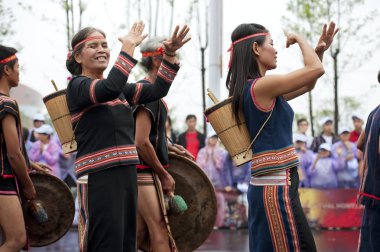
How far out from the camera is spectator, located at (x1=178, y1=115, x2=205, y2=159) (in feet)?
51.0

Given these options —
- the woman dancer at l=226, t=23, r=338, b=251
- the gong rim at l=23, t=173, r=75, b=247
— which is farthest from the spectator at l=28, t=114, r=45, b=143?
the woman dancer at l=226, t=23, r=338, b=251

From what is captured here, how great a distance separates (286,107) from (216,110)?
1.54 ft

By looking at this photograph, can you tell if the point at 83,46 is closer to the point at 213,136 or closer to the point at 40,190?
the point at 40,190

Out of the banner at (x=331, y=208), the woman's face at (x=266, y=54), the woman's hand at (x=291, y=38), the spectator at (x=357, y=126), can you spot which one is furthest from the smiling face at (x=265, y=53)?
the spectator at (x=357, y=126)

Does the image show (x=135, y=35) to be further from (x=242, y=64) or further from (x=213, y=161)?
(x=213, y=161)

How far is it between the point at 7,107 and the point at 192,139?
894 cm

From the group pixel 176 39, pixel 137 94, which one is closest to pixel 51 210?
pixel 137 94

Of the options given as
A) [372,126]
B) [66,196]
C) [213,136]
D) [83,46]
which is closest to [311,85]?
[372,126]

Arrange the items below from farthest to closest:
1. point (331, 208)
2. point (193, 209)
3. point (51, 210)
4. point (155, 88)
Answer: point (331, 208)
point (51, 210)
point (193, 209)
point (155, 88)

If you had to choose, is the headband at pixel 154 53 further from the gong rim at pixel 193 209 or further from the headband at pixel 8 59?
the headband at pixel 8 59

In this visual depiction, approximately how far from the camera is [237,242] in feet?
40.6

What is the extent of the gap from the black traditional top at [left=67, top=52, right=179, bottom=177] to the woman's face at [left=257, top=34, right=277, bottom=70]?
837mm

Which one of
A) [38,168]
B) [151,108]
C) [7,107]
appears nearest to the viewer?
[7,107]

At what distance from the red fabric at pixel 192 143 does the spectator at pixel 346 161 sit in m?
2.46
